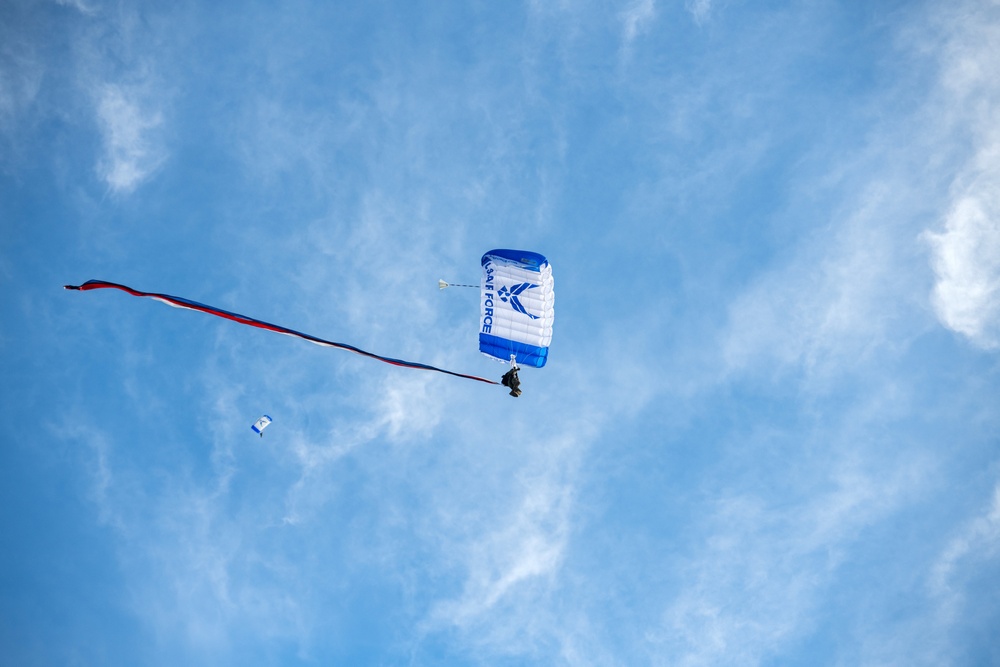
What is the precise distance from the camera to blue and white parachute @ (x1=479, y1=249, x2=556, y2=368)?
34188 mm

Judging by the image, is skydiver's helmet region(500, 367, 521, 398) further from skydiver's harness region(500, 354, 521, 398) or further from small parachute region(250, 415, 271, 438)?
small parachute region(250, 415, 271, 438)

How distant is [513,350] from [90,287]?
19.3m

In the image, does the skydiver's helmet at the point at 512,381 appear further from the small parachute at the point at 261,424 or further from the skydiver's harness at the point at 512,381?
the small parachute at the point at 261,424

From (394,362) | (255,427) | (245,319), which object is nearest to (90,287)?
(245,319)

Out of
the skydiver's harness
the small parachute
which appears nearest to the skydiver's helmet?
the skydiver's harness

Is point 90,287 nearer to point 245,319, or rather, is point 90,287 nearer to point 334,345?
point 245,319

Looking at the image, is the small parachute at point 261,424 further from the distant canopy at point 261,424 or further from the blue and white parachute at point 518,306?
the blue and white parachute at point 518,306

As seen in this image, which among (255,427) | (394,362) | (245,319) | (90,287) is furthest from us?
(255,427)

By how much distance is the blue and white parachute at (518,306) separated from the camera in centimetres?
3419

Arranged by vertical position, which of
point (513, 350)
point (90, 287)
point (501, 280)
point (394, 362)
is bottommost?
point (90, 287)

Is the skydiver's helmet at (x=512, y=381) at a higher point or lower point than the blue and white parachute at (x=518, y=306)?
lower

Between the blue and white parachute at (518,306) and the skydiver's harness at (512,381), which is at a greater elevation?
the blue and white parachute at (518,306)

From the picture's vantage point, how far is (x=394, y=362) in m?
25.0

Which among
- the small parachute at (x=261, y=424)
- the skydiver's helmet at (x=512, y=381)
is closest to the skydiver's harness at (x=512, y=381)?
the skydiver's helmet at (x=512, y=381)
